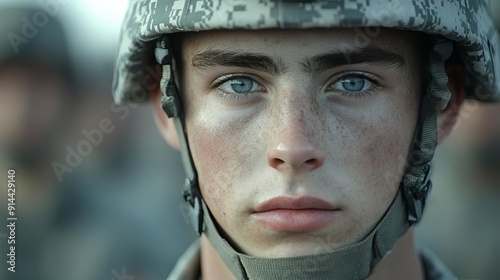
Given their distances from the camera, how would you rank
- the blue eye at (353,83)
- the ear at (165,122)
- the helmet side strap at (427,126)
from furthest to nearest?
the ear at (165,122) < the helmet side strap at (427,126) < the blue eye at (353,83)

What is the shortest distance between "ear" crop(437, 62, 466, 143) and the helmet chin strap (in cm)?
22

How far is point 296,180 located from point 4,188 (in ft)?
9.61

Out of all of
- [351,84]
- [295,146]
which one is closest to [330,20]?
[351,84]

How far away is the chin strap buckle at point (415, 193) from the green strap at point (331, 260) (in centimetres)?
3

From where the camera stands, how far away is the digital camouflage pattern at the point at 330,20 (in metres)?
2.92

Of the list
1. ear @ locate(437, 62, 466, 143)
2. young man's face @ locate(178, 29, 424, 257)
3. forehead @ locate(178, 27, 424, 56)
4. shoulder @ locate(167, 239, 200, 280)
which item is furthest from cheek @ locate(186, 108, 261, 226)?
ear @ locate(437, 62, 466, 143)

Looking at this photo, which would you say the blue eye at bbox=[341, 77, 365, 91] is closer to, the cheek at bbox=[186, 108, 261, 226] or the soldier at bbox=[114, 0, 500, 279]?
the soldier at bbox=[114, 0, 500, 279]

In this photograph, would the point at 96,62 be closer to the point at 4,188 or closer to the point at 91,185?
the point at 91,185

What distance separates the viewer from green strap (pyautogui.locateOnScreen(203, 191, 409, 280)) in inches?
121

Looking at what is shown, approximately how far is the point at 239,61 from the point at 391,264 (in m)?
0.95

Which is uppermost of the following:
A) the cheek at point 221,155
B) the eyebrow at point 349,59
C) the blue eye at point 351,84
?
the eyebrow at point 349,59

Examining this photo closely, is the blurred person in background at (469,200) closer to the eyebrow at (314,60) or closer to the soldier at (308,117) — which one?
the soldier at (308,117)

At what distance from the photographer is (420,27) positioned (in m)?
3.03

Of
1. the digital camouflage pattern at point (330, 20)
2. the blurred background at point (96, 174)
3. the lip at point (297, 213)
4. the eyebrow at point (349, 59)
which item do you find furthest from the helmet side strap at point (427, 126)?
the blurred background at point (96, 174)
